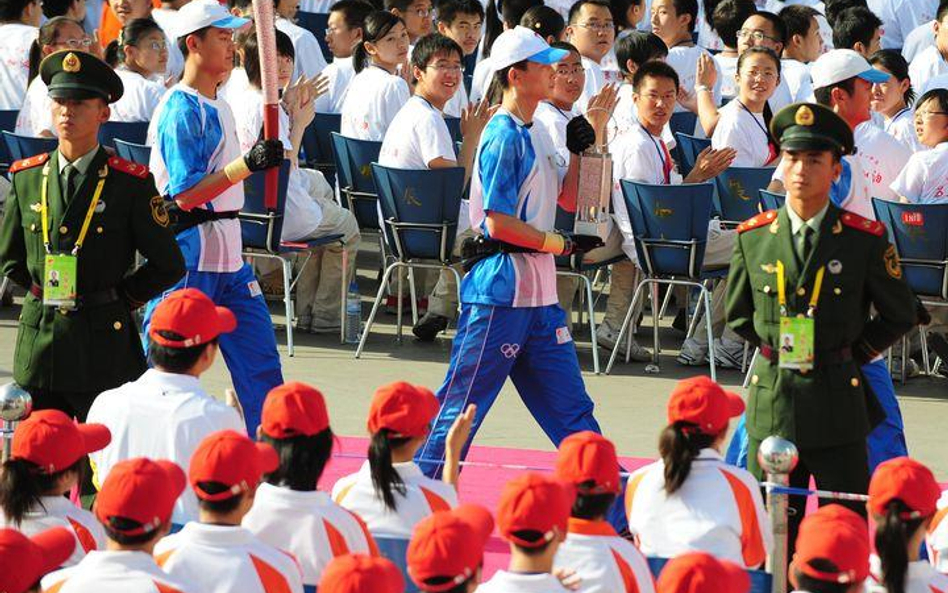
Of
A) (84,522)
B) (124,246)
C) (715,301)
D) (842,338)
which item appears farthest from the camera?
(715,301)

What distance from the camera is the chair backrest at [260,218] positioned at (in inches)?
447

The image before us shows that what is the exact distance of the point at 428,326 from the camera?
1216 centimetres

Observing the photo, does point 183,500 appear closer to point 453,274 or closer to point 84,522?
point 84,522

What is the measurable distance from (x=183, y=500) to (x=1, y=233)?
1813 millimetres

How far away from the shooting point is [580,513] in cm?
548

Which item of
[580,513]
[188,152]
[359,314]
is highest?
[188,152]

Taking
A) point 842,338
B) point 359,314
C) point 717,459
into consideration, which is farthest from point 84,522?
point 359,314

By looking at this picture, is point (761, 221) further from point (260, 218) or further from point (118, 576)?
point (260, 218)

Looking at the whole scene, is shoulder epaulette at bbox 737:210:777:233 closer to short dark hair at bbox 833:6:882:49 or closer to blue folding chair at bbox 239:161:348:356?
blue folding chair at bbox 239:161:348:356

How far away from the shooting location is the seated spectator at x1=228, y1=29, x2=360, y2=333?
11688 mm

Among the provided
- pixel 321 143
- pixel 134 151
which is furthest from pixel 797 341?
pixel 321 143

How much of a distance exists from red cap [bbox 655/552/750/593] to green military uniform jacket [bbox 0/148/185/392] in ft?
10.6

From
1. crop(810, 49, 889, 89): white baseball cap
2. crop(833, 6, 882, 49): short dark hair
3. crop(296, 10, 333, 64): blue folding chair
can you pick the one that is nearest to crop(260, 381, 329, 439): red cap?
crop(810, 49, 889, 89): white baseball cap

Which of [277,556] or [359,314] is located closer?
[277,556]
